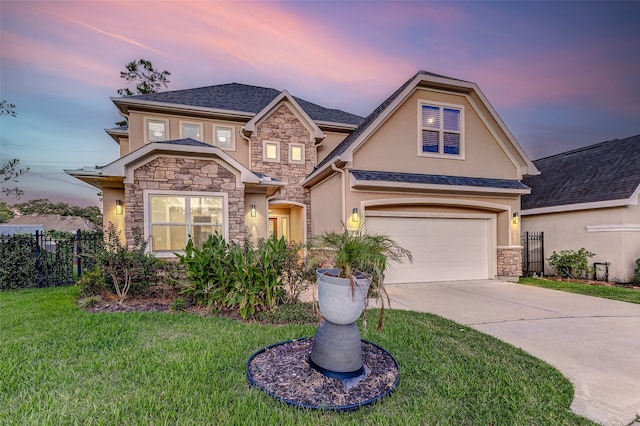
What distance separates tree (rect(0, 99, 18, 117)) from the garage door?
1387cm

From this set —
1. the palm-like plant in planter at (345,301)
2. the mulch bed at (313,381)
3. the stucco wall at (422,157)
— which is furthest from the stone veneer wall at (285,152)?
the palm-like plant in planter at (345,301)

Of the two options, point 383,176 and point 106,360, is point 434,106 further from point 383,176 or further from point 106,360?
point 106,360

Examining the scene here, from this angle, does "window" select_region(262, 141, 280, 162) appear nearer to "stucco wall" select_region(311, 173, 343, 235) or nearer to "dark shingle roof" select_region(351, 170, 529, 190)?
"stucco wall" select_region(311, 173, 343, 235)

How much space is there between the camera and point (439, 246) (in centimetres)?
942

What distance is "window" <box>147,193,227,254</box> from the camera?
759 cm

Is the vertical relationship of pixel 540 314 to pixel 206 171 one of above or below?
below

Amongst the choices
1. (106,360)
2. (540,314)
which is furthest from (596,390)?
(106,360)

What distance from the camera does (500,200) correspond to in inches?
379

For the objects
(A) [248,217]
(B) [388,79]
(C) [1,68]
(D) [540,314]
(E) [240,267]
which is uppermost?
(B) [388,79]

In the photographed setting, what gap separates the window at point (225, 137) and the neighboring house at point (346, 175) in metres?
0.04

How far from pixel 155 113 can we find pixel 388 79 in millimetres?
12374

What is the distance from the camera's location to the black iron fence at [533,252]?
447 inches

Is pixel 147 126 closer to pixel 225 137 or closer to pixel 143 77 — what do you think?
pixel 225 137

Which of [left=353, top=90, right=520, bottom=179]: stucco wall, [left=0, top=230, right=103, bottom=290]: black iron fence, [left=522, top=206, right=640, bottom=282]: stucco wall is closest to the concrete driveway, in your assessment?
[left=522, top=206, right=640, bottom=282]: stucco wall
